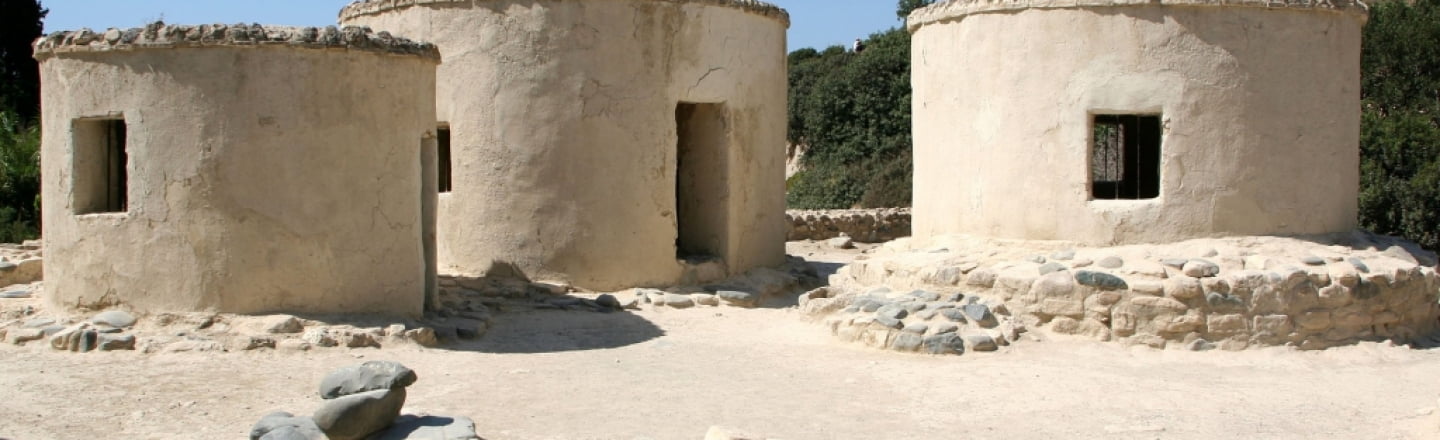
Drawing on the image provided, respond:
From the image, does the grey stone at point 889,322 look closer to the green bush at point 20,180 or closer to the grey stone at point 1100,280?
the grey stone at point 1100,280

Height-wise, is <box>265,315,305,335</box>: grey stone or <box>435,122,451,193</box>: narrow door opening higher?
<box>435,122,451,193</box>: narrow door opening

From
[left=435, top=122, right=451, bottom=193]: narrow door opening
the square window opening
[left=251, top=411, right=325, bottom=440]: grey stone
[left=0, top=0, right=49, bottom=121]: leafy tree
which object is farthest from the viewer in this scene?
[left=0, top=0, right=49, bottom=121]: leafy tree

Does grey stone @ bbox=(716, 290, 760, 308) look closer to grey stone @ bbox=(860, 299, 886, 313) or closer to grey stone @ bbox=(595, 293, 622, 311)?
grey stone @ bbox=(595, 293, 622, 311)

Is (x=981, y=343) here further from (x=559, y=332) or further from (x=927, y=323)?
(x=559, y=332)

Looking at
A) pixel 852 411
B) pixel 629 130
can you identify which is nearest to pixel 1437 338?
Result: pixel 852 411

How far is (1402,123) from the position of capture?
48.2 ft

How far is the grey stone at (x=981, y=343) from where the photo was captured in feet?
25.6

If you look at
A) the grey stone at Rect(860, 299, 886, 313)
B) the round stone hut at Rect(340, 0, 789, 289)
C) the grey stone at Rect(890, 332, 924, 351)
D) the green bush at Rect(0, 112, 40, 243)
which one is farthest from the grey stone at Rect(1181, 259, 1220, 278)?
the green bush at Rect(0, 112, 40, 243)

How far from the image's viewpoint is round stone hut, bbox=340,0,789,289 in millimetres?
10414

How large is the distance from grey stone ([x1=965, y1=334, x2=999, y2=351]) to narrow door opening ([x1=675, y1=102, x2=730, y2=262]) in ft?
12.2

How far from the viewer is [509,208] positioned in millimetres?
10453

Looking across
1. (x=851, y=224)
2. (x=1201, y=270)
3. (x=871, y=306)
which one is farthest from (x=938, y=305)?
(x=851, y=224)

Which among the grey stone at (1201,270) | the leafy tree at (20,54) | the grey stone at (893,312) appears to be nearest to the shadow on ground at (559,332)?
the grey stone at (893,312)

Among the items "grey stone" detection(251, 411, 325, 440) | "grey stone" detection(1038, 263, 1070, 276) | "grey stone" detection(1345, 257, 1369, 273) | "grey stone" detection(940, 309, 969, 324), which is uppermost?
"grey stone" detection(1345, 257, 1369, 273)
